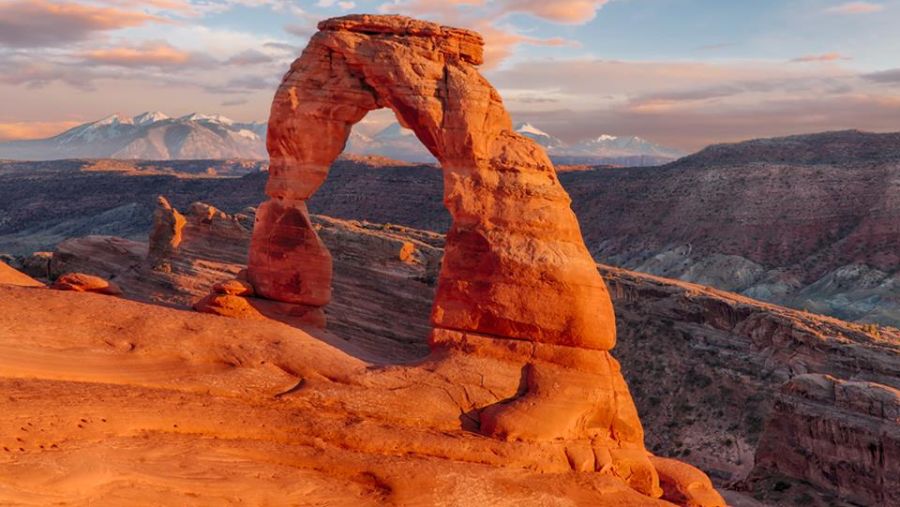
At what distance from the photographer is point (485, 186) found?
19.0m

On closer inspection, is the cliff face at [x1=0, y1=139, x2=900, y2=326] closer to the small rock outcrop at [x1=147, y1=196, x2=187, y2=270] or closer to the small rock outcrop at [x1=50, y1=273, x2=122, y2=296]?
the small rock outcrop at [x1=147, y1=196, x2=187, y2=270]

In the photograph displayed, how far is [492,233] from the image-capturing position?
18.8 m

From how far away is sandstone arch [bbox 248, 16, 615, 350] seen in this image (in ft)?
60.9

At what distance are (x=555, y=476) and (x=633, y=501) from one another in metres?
1.59

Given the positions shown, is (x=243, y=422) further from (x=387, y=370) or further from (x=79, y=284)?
(x=79, y=284)

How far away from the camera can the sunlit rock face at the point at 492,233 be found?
18016 mm

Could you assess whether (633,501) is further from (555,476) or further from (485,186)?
(485,186)

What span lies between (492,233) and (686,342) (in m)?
25.3

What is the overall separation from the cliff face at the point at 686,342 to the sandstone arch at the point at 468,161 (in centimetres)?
963

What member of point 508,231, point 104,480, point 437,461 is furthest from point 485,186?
point 104,480

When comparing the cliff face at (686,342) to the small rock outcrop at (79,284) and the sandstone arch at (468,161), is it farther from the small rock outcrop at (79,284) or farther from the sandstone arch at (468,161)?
the small rock outcrop at (79,284)

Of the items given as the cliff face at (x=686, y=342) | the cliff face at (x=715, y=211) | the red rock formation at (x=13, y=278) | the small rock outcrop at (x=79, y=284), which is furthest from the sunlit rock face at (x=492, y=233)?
the cliff face at (x=715, y=211)

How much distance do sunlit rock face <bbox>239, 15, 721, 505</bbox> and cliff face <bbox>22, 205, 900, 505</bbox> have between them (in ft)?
31.8

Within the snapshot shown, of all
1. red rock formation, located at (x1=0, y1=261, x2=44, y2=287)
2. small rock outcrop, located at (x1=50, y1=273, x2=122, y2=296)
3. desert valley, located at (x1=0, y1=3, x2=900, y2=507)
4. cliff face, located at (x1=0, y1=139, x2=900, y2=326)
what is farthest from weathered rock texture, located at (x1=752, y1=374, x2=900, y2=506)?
cliff face, located at (x1=0, y1=139, x2=900, y2=326)
